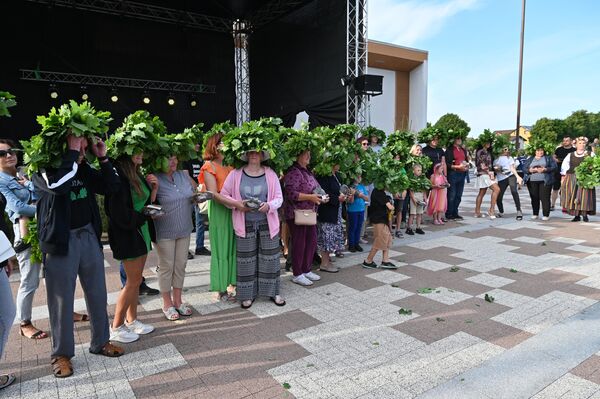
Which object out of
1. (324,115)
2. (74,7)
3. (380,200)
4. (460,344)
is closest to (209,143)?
(380,200)

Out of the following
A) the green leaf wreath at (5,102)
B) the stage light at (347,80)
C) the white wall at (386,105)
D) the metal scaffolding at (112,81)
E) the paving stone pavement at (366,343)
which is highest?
the white wall at (386,105)

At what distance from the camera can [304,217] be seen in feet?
17.8

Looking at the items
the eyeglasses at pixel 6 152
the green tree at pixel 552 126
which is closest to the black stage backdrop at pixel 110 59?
the eyeglasses at pixel 6 152

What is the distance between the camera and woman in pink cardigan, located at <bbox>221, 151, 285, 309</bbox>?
15.9 feet

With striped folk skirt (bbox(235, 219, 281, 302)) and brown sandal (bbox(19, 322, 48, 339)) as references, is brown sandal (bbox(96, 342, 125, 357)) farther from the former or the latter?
striped folk skirt (bbox(235, 219, 281, 302))

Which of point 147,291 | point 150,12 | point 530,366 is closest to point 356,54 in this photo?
point 150,12

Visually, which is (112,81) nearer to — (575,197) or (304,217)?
(304,217)

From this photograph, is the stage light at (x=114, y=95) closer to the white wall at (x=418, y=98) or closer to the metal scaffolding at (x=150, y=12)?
the metal scaffolding at (x=150, y=12)

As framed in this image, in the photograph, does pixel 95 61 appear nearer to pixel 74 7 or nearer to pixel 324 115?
pixel 74 7

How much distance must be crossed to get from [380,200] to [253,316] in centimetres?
274

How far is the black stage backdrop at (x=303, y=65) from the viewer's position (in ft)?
42.2

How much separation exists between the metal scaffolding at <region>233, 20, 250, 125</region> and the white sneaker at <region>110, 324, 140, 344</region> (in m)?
12.9

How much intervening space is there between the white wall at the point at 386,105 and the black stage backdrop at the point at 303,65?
14494mm

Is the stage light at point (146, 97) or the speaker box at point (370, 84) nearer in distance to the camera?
the speaker box at point (370, 84)
